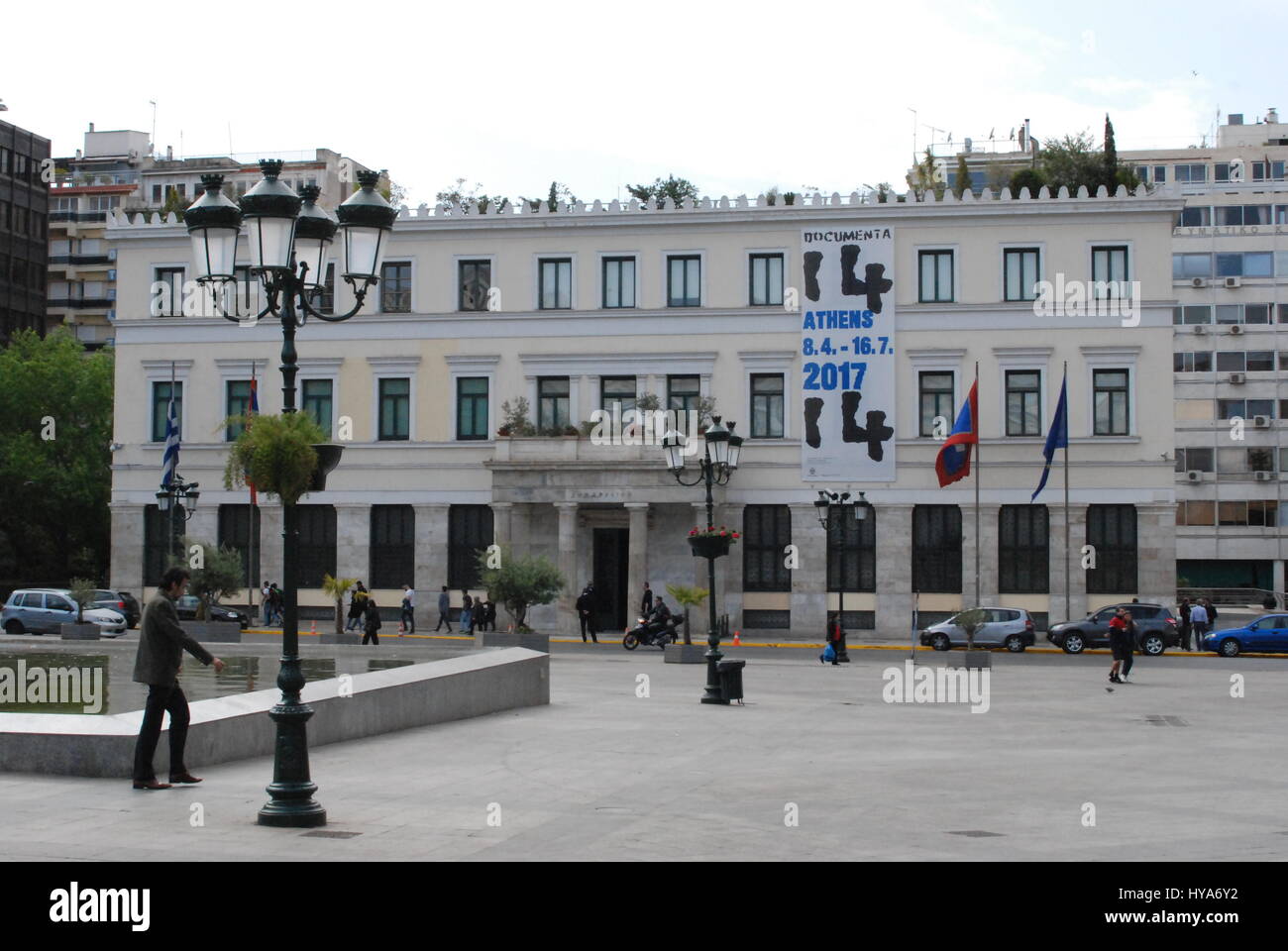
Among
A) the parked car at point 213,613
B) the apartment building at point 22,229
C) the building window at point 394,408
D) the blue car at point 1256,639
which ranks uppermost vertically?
the apartment building at point 22,229

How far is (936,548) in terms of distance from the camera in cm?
5091

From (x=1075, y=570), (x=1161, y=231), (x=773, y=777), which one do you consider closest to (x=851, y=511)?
(x=1075, y=570)

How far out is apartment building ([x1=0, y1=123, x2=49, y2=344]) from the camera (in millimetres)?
94125

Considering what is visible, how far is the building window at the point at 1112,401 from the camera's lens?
50562mm

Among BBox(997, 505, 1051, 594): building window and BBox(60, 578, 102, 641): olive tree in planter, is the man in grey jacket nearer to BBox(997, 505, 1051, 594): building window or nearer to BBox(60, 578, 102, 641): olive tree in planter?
BBox(60, 578, 102, 641): olive tree in planter

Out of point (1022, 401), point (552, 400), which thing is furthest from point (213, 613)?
point (1022, 401)

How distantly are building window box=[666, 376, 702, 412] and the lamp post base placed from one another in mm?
40549

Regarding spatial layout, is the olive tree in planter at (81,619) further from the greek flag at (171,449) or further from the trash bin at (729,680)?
the trash bin at (729,680)

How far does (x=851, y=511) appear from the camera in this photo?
5119 cm

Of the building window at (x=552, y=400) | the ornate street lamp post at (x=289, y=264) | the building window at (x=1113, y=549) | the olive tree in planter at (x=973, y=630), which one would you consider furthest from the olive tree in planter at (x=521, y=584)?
the ornate street lamp post at (x=289, y=264)

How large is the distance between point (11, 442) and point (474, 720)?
57578 mm

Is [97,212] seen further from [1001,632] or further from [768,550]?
[1001,632]

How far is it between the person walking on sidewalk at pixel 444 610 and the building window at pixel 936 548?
1533cm
